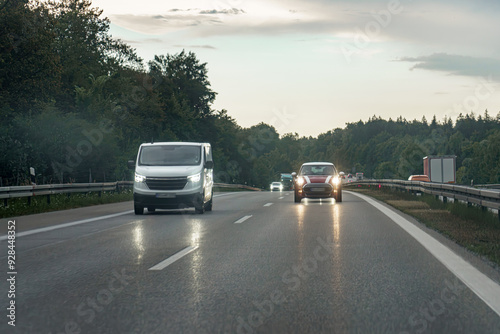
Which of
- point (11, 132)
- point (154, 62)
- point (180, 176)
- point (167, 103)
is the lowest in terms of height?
point (180, 176)

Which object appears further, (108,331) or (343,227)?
(343,227)

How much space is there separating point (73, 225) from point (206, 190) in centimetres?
473

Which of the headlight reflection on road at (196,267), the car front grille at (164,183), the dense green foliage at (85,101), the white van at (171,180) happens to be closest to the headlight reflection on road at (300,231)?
the headlight reflection on road at (196,267)

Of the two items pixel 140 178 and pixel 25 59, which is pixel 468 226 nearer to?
pixel 140 178

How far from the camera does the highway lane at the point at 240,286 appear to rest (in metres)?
4.78

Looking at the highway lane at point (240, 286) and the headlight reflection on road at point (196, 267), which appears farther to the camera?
the headlight reflection on road at point (196, 267)

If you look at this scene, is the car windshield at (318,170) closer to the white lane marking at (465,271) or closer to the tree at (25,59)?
the white lane marking at (465,271)

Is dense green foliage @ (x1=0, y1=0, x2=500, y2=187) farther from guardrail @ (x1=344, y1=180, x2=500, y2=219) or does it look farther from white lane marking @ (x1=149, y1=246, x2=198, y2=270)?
white lane marking @ (x1=149, y1=246, x2=198, y2=270)

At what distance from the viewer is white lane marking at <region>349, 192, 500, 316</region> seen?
566cm

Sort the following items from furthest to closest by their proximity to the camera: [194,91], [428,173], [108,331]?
1. [194,91]
2. [428,173]
3. [108,331]

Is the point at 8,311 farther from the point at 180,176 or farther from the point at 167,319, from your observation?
the point at 180,176

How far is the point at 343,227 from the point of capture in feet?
40.7

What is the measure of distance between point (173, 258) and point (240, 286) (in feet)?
7.06

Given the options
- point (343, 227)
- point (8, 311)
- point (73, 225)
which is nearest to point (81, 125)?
point (73, 225)
